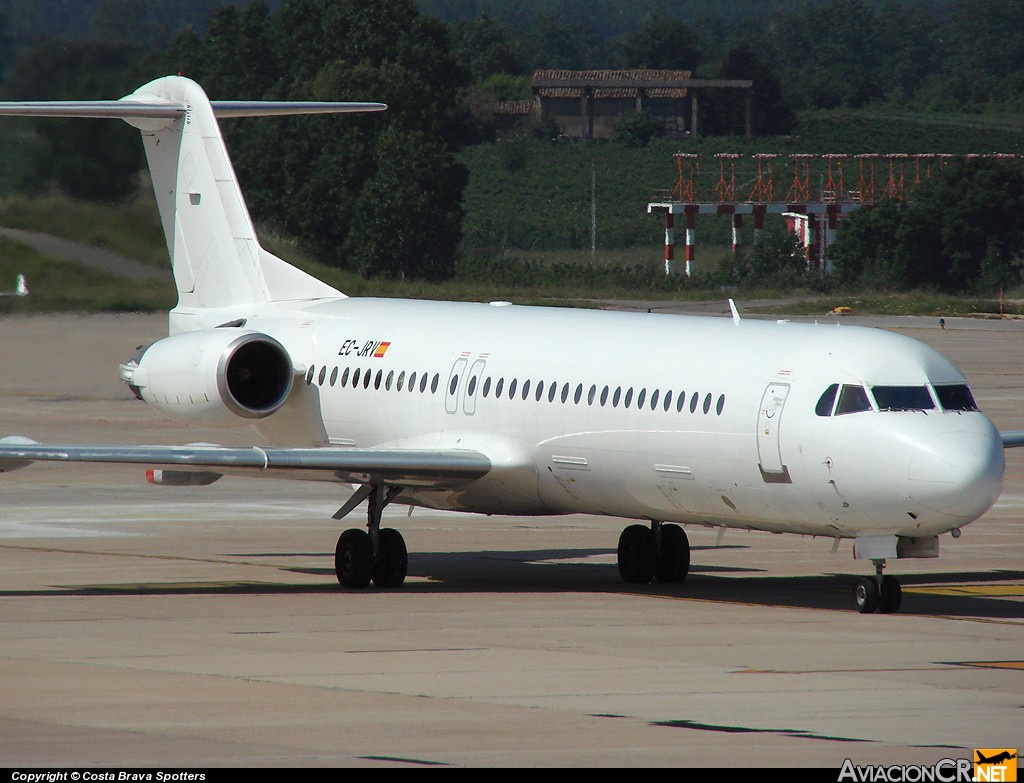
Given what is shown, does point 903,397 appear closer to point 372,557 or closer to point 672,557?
point 672,557

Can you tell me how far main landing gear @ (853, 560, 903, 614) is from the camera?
19266 millimetres

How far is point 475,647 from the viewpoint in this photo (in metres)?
17.2

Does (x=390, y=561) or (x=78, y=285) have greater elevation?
(x=78, y=285)

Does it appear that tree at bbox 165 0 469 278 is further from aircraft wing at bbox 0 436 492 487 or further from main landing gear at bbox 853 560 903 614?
main landing gear at bbox 853 560 903 614

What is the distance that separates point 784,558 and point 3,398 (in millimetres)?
27285

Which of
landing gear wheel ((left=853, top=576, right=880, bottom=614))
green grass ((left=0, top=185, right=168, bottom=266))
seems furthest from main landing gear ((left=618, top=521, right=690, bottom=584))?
green grass ((left=0, top=185, right=168, bottom=266))

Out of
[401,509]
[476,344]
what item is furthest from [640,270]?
[476,344]

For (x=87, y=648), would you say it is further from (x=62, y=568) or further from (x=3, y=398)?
(x=3, y=398)

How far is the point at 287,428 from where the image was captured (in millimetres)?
24719

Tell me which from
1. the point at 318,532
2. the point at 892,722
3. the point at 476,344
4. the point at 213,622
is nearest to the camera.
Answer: the point at 892,722

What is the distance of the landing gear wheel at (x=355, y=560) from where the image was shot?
21.9m

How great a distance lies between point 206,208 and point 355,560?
21.5 ft

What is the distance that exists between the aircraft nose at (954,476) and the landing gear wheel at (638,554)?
4.92 m

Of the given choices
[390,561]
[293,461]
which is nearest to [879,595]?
[390,561]
